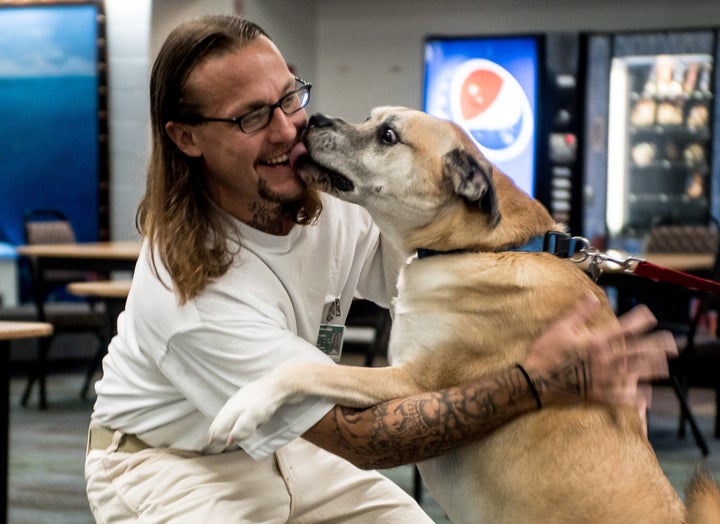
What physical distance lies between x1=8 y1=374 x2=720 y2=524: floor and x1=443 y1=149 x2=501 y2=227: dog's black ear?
1922 millimetres

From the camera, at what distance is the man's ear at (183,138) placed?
1773 mm

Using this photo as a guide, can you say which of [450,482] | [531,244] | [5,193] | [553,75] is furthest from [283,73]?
[5,193]

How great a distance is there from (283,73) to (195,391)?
59cm

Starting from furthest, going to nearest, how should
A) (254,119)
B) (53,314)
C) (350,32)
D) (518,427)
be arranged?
(350,32)
(53,314)
(254,119)
(518,427)

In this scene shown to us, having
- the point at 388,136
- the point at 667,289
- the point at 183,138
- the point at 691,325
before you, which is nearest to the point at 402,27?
the point at 667,289

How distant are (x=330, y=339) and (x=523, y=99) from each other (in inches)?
264

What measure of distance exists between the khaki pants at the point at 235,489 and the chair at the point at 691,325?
291 centimetres

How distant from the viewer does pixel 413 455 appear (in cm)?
159

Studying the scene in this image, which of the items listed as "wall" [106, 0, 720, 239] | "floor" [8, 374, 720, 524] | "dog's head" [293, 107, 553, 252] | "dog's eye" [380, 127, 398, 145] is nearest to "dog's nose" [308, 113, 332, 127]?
"dog's head" [293, 107, 553, 252]

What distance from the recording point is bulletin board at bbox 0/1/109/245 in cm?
828

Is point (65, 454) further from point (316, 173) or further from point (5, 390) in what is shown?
point (316, 173)

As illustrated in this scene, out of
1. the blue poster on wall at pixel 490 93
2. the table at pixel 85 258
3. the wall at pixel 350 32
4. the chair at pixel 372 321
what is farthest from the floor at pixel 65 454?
the blue poster on wall at pixel 490 93

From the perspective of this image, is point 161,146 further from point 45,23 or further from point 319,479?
point 45,23

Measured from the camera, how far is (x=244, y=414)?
1.52 meters
